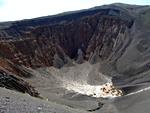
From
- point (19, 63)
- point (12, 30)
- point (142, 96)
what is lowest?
point (142, 96)

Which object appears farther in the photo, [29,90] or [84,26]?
[84,26]

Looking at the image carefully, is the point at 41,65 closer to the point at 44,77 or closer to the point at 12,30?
the point at 44,77

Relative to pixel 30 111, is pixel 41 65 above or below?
above

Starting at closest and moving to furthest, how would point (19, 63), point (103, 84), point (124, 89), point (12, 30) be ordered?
point (124, 89) → point (103, 84) → point (19, 63) → point (12, 30)

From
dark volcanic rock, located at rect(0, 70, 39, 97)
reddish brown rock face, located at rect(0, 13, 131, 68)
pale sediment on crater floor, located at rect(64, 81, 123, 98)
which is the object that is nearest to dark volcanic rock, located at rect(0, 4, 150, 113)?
reddish brown rock face, located at rect(0, 13, 131, 68)

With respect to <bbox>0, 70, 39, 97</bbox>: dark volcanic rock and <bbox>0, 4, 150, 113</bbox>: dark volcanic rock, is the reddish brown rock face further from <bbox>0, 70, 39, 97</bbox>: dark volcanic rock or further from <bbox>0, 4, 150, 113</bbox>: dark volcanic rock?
<bbox>0, 70, 39, 97</bbox>: dark volcanic rock

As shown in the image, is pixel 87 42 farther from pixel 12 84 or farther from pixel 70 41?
pixel 12 84

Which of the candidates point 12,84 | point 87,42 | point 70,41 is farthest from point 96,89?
point 70,41

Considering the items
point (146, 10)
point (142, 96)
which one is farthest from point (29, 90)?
point (146, 10)

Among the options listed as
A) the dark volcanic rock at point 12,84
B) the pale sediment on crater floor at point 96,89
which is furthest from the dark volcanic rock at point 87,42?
the dark volcanic rock at point 12,84
